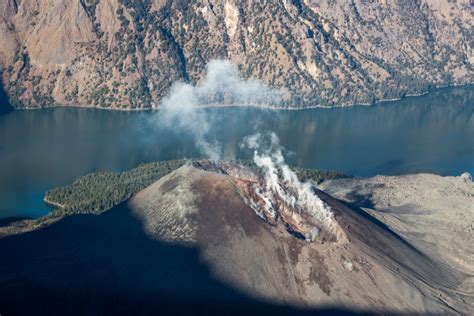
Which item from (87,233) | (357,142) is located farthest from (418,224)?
(357,142)

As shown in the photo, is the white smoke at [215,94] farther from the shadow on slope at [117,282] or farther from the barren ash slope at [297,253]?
the shadow on slope at [117,282]

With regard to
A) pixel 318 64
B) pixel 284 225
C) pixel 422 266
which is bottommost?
pixel 422 266

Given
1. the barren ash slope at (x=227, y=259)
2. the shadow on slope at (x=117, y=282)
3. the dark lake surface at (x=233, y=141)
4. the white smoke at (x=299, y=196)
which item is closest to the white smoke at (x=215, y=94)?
the dark lake surface at (x=233, y=141)

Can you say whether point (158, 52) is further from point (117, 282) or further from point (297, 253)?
point (117, 282)

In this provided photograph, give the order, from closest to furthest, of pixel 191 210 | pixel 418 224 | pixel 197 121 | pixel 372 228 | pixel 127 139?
pixel 191 210, pixel 372 228, pixel 418 224, pixel 127 139, pixel 197 121

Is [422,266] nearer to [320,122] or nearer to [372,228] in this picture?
[372,228]

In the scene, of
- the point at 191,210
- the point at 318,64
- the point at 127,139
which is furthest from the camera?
the point at 318,64

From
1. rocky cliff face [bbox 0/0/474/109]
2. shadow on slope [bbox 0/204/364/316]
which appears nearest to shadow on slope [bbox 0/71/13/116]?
rocky cliff face [bbox 0/0/474/109]
